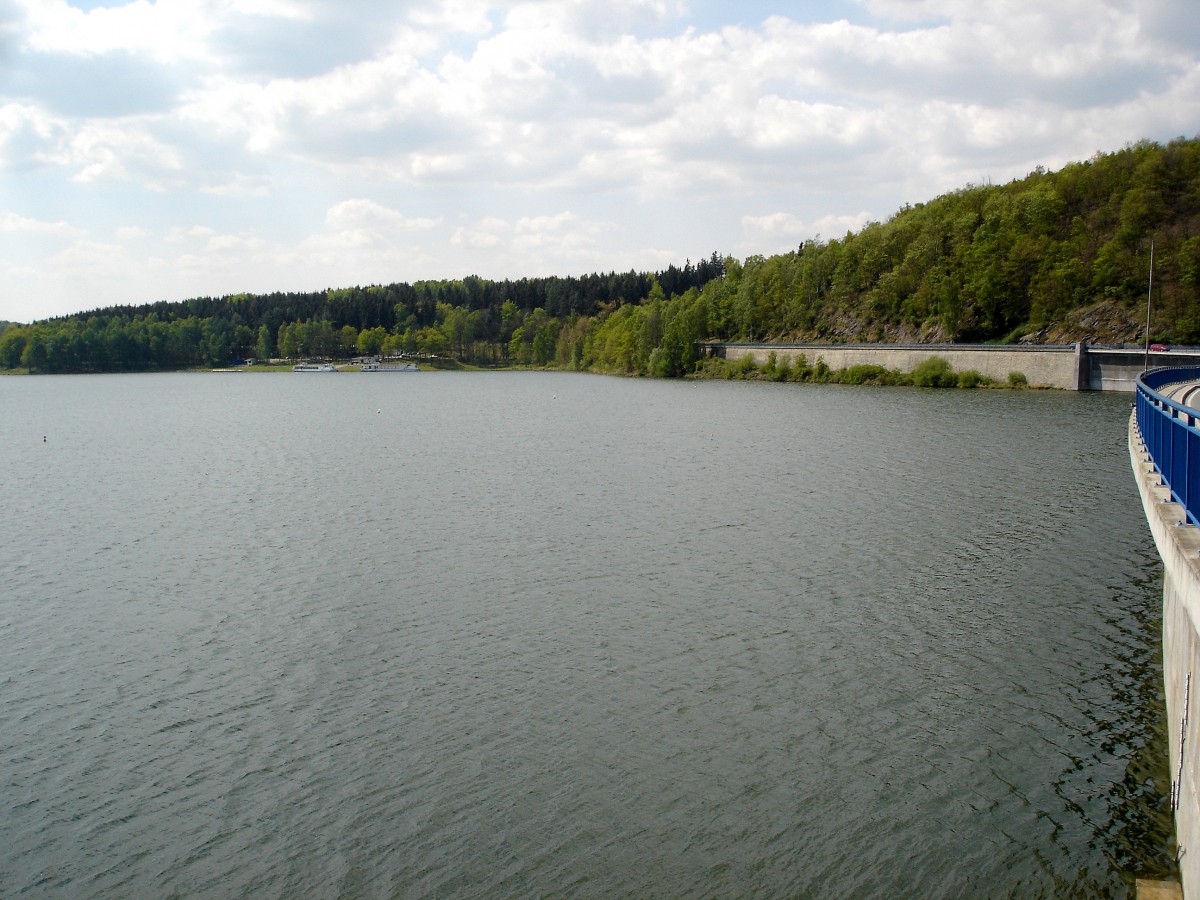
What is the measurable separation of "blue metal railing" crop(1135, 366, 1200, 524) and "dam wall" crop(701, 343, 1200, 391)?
2560 inches

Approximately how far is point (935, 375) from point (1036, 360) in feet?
34.8

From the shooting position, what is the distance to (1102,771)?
1400 cm

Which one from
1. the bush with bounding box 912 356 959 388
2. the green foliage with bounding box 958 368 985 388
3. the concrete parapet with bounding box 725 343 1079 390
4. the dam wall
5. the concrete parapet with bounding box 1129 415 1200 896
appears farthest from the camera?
the bush with bounding box 912 356 959 388

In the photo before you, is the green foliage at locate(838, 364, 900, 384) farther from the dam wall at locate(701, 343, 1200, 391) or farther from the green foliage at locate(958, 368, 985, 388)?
the green foliage at locate(958, 368, 985, 388)

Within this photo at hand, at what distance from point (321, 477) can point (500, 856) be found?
109 feet

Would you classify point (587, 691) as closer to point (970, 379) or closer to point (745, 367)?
point (970, 379)

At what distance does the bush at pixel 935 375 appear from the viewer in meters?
93.4

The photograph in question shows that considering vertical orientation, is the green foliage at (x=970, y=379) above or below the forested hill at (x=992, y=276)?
below

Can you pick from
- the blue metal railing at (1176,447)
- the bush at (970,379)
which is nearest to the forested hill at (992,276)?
the bush at (970,379)

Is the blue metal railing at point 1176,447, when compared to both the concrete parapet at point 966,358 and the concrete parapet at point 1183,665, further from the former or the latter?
the concrete parapet at point 966,358

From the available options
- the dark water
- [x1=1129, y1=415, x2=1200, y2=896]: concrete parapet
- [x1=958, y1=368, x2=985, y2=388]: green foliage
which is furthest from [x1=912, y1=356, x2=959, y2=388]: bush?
[x1=1129, y1=415, x2=1200, y2=896]: concrete parapet

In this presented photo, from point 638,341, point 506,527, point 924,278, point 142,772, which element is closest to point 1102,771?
point 142,772

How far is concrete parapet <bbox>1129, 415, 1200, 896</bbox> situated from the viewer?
377 inches

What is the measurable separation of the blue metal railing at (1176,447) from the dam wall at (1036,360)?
65036mm
